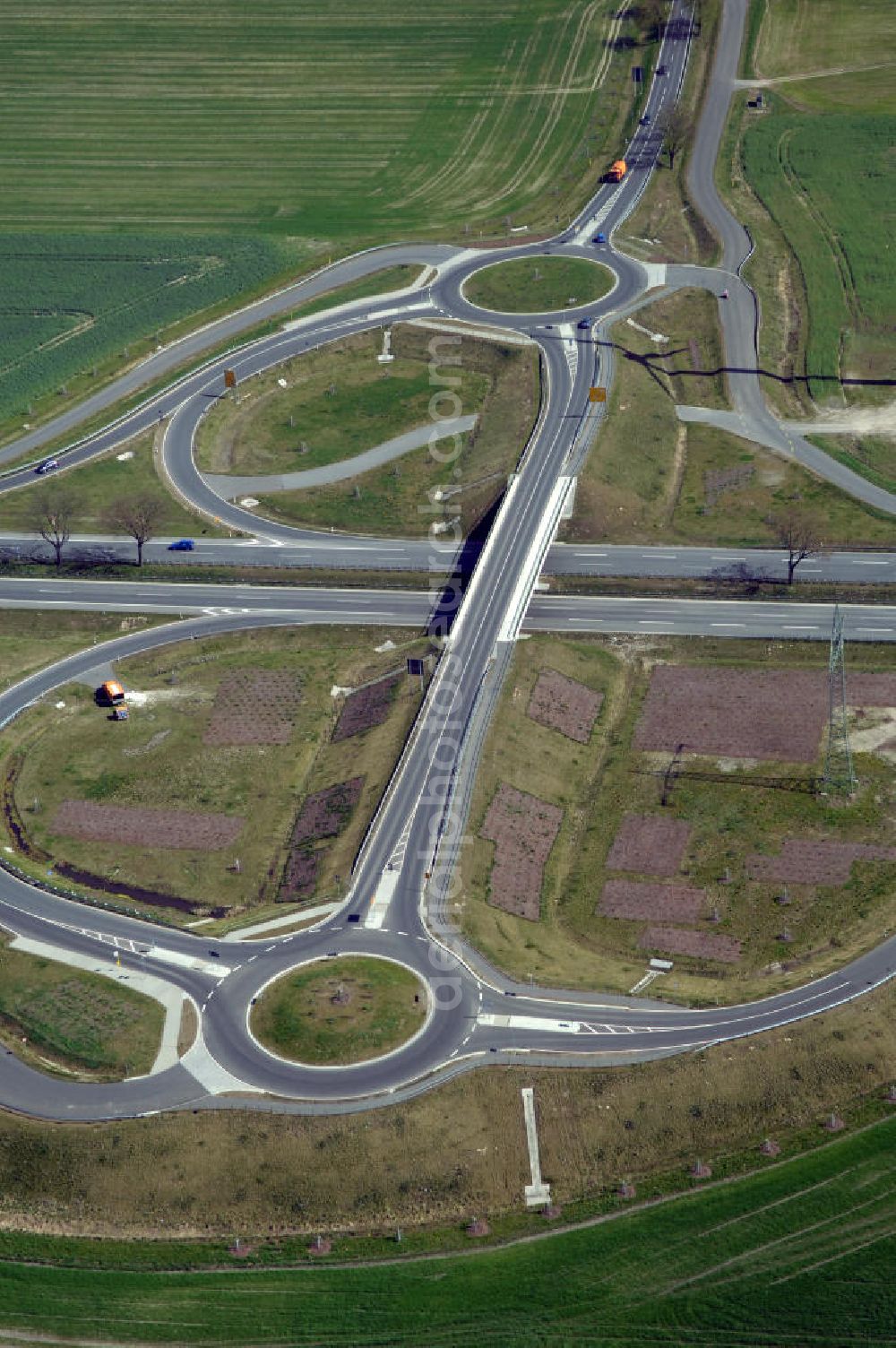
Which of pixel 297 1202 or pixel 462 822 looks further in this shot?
pixel 462 822

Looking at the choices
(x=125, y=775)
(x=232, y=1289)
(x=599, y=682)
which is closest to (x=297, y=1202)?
(x=232, y=1289)

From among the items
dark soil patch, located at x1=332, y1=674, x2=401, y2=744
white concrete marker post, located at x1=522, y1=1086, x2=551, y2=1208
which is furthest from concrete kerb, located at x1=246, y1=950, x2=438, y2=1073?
dark soil patch, located at x1=332, y1=674, x2=401, y2=744

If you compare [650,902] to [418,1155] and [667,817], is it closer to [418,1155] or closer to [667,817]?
[667,817]

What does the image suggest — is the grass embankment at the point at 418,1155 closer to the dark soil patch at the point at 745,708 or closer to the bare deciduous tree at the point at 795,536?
the dark soil patch at the point at 745,708

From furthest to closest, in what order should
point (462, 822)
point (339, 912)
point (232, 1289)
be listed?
point (462, 822), point (339, 912), point (232, 1289)

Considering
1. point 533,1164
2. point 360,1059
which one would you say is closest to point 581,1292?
point 533,1164

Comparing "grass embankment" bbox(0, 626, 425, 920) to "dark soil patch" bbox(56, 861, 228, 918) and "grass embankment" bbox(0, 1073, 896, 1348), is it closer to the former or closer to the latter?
"dark soil patch" bbox(56, 861, 228, 918)

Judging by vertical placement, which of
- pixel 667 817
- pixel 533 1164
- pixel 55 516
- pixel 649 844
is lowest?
pixel 533 1164

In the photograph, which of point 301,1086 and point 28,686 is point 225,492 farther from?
point 301,1086

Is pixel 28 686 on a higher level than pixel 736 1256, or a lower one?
higher
